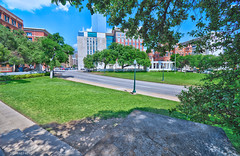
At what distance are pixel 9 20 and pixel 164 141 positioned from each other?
5299 centimetres

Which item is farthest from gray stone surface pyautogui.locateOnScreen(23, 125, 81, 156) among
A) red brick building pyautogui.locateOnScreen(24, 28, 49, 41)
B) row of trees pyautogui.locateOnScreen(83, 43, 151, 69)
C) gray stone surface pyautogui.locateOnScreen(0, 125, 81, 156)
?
red brick building pyautogui.locateOnScreen(24, 28, 49, 41)

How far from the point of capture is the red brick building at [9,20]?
97.8 ft

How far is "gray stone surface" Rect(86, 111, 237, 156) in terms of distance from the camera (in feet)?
5.36

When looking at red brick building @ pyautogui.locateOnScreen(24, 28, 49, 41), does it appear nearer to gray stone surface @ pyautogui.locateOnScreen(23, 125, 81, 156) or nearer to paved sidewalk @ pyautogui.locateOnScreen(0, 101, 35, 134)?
paved sidewalk @ pyautogui.locateOnScreen(0, 101, 35, 134)

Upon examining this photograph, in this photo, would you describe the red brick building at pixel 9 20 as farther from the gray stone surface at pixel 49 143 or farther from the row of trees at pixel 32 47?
the gray stone surface at pixel 49 143

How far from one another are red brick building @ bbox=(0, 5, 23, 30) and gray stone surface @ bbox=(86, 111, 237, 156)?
153 ft

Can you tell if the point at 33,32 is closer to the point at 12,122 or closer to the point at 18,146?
the point at 12,122

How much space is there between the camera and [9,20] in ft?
109

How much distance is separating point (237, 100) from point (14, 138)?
547 cm

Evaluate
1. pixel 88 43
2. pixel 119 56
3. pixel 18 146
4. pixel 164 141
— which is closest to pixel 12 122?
pixel 18 146

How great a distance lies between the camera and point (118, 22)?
4.04 meters

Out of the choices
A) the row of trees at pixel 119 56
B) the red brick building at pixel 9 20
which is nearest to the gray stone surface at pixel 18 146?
the row of trees at pixel 119 56

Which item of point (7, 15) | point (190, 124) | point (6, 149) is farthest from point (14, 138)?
point (7, 15)

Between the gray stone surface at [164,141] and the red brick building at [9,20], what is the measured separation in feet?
153
